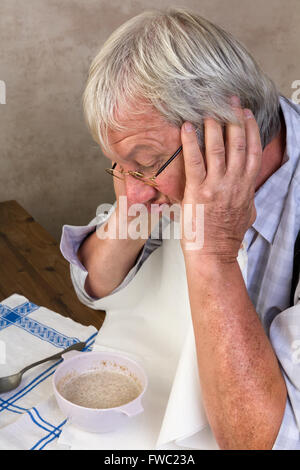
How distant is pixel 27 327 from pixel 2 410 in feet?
0.95

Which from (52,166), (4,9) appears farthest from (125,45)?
(52,166)

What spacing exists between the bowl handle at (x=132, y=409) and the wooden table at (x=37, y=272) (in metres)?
0.41

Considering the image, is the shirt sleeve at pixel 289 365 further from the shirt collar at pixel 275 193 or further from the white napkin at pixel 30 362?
the white napkin at pixel 30 362

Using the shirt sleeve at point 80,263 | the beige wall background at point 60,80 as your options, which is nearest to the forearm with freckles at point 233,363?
the shirt sleeve at point 80,263

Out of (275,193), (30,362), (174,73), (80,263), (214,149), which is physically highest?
(174,73)

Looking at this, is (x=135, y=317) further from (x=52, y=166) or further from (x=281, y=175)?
(x=52, y=166)

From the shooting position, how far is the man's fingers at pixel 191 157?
1.02m

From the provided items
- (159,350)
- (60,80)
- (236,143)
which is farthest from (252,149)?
(60,80)

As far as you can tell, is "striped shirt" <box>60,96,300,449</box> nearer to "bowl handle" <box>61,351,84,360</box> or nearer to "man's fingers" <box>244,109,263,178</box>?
"man's fingers" <box>244,109,263,178</box>

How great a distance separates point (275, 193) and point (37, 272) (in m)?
0.82

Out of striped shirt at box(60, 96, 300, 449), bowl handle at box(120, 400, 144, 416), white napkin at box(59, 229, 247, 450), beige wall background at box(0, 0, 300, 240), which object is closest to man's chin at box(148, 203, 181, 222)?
white napkin at box(59, 229, 247, 450)

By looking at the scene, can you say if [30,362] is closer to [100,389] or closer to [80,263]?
[100,389]

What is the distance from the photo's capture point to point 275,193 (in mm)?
1154

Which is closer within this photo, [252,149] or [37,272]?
[252,149]
